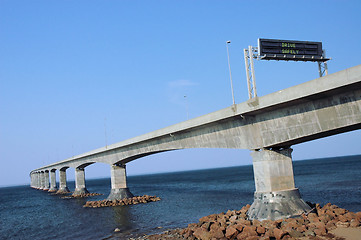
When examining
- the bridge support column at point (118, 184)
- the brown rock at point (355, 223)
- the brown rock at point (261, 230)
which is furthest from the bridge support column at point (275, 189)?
the bridge support column at point (118, 184)

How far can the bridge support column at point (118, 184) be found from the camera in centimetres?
4347

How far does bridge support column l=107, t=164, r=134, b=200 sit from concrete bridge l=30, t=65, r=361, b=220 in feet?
65.0

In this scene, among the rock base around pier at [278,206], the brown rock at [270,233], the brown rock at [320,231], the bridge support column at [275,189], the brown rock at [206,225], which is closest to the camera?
the brown rock at [320,231]

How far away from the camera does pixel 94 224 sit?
95.1ft

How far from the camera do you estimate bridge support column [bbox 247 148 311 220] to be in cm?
1883

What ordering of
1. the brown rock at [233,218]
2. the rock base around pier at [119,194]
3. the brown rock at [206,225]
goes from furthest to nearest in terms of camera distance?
1. the rock base around pier at [119,194]
2. the brown rock at [233,218]
3. the brown rock at [206,225]

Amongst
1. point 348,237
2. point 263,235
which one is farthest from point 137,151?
point 348,237

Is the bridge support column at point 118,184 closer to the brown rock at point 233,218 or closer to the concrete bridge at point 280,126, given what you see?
the concrete bridge at point 280,126

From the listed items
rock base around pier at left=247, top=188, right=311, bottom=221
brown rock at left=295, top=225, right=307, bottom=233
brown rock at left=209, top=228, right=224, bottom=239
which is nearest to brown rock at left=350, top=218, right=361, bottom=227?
brown rock at left=295, top=225, right=307, bottom=233

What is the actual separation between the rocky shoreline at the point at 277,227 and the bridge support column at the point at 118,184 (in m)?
23.7

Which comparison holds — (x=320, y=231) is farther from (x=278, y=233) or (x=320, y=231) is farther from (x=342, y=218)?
(x=342, y=218)

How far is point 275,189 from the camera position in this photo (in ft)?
63.8

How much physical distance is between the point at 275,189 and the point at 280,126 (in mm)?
3656

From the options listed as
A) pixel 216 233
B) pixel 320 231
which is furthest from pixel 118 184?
pixel 320 231
